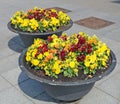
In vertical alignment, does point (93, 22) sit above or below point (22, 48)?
→ below

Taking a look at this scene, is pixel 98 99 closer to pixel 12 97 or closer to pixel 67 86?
pixel 67 86

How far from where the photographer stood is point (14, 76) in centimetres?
465

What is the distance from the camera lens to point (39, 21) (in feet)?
16.5

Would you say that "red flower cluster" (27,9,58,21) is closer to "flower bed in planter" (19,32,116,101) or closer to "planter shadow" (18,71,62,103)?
"planter shadow" (18,71,62,103)

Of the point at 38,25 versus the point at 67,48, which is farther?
the point at 38,25

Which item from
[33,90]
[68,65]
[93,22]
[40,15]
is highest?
[68,65]

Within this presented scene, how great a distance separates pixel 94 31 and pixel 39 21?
2453 millimetres

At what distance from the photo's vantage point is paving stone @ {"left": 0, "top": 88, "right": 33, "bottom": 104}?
153 inches

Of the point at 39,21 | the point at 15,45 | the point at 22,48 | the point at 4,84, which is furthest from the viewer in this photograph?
the point at 15,45

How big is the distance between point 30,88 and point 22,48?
193 centimetres

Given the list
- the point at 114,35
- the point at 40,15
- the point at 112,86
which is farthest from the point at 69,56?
the point at 114,35

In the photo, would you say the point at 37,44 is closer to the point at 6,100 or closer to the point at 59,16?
the point at 6,100

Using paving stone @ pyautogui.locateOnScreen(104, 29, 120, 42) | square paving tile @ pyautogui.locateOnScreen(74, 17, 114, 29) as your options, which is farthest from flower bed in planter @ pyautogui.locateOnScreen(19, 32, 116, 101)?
square paving tile @ pyautogui.locateOnScreen(74, 17, 114, 29)

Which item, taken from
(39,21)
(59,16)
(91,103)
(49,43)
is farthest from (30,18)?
(91,103)
